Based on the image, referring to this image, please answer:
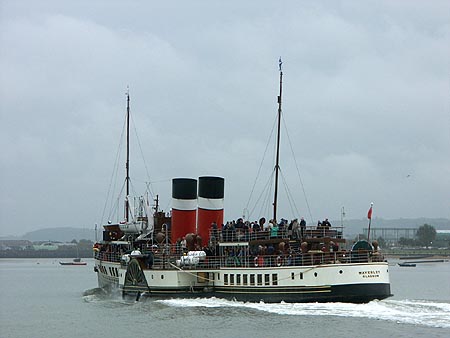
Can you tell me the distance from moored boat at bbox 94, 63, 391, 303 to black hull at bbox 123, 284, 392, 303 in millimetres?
48

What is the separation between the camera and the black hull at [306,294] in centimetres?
3697

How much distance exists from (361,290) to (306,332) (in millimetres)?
5604

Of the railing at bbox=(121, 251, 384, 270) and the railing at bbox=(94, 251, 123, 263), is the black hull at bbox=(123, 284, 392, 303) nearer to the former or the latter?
the railing at bbox=(121, 251, 384, 270)

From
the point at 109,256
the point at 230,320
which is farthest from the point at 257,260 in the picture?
the point at 109,256

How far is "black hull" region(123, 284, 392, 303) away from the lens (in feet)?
121

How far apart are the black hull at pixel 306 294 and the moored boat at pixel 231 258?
0.05 metres

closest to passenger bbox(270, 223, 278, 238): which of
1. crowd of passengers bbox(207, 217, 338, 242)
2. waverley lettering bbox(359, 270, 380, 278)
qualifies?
crowd of passengers bbox(207, 217, 338, 242)

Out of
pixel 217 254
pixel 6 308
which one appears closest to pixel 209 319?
pixel 217 254

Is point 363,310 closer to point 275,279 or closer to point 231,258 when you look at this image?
point 275,279

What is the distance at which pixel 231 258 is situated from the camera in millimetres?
41469

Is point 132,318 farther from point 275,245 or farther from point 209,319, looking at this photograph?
point 275,245

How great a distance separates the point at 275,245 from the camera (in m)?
41.0

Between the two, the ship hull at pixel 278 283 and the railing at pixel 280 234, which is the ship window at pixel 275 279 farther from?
the railing at pixel 280 234

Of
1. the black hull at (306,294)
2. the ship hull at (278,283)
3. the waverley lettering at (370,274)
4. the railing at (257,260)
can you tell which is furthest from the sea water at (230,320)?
the railing at (257,260)
